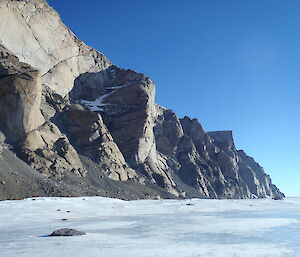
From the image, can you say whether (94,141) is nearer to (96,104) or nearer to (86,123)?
(86,123)

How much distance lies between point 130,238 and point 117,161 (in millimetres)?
75977

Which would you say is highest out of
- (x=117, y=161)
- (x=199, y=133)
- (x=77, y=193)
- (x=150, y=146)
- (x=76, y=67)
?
(x=76, y=67)

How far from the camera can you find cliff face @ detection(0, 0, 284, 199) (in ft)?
232

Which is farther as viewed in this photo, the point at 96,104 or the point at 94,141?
the point at 96,104

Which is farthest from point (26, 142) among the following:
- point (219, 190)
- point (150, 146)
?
point (219, 190)

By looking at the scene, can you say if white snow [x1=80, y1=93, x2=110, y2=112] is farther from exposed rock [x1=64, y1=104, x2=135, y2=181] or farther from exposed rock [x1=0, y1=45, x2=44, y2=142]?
exposed rock [x1=0, y1=45, x2=44, y2=142]

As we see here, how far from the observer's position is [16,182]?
161 feet

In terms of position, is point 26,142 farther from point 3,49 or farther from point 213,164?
point 213,164

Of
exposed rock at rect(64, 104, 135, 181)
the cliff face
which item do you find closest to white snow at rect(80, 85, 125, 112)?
the cliff face

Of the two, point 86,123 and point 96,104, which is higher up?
point 96,104

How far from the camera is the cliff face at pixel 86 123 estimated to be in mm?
70562

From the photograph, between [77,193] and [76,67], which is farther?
[76,67]

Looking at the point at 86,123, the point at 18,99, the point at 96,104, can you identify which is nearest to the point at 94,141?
the point at 86,123

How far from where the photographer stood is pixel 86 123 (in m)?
93.6
